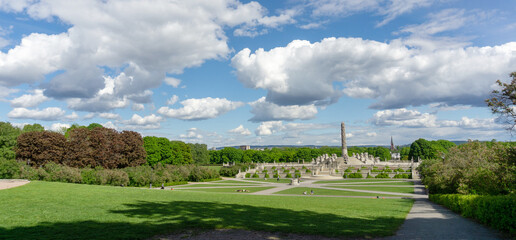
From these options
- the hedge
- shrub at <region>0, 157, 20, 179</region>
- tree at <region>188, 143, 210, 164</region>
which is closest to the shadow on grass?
the hedge

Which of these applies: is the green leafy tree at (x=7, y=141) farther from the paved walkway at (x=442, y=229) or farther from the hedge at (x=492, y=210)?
the hedge at (x=492, y=210)

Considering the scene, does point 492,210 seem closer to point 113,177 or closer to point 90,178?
point 113,177

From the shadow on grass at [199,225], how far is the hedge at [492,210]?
3.53 m

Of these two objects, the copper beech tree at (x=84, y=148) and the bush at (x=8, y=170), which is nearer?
the bush at (x=8, y=170)

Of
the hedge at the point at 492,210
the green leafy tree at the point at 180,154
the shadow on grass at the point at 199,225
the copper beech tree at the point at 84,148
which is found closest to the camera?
the shadow on grass at the point at 199,225

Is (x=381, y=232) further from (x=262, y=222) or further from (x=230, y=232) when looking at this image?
(x=230, y=232)

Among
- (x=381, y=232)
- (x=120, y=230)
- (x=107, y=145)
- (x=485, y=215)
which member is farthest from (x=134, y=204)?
(x=107, y=145)

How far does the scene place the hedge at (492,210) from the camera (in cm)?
1195

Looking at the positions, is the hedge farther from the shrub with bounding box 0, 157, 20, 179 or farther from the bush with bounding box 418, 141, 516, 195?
the shrub with bounding box 0, 157, 20, 179

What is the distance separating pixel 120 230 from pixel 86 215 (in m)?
3.83

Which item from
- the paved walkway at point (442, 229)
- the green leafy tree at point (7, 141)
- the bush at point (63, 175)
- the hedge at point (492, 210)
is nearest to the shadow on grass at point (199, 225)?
the paved walkway at point (442, 229)

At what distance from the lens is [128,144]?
54.7 meters

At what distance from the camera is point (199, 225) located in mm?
12617

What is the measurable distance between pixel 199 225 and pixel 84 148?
42.8 m
